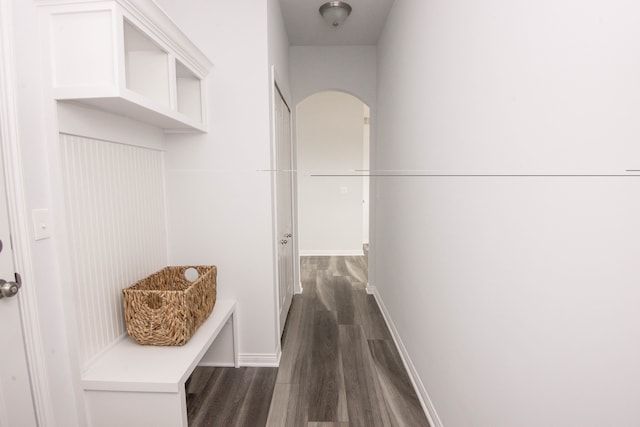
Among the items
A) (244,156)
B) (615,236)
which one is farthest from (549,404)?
(244,156)

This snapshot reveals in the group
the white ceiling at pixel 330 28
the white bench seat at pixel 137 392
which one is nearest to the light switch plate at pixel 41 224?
the white bench seat at pixel 137 392

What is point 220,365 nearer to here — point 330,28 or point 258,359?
point 258,359

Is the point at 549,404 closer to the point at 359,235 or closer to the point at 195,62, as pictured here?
the point at 195,62

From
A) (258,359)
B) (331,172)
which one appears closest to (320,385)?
(258,359)

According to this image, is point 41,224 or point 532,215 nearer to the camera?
point 532,215

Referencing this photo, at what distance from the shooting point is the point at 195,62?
1.82 metres

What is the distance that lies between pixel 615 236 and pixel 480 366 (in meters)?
0.72

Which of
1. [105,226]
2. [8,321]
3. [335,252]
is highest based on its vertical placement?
[105,226]

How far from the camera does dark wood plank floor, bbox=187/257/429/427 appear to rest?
1715mm

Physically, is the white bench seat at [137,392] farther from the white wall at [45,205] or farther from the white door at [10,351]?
the white door at [10,351]

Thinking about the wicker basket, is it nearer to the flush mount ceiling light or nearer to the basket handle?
the basket handle

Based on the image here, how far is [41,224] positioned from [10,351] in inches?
17.8

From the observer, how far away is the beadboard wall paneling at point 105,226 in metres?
1.35

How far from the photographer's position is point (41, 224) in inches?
46.9
